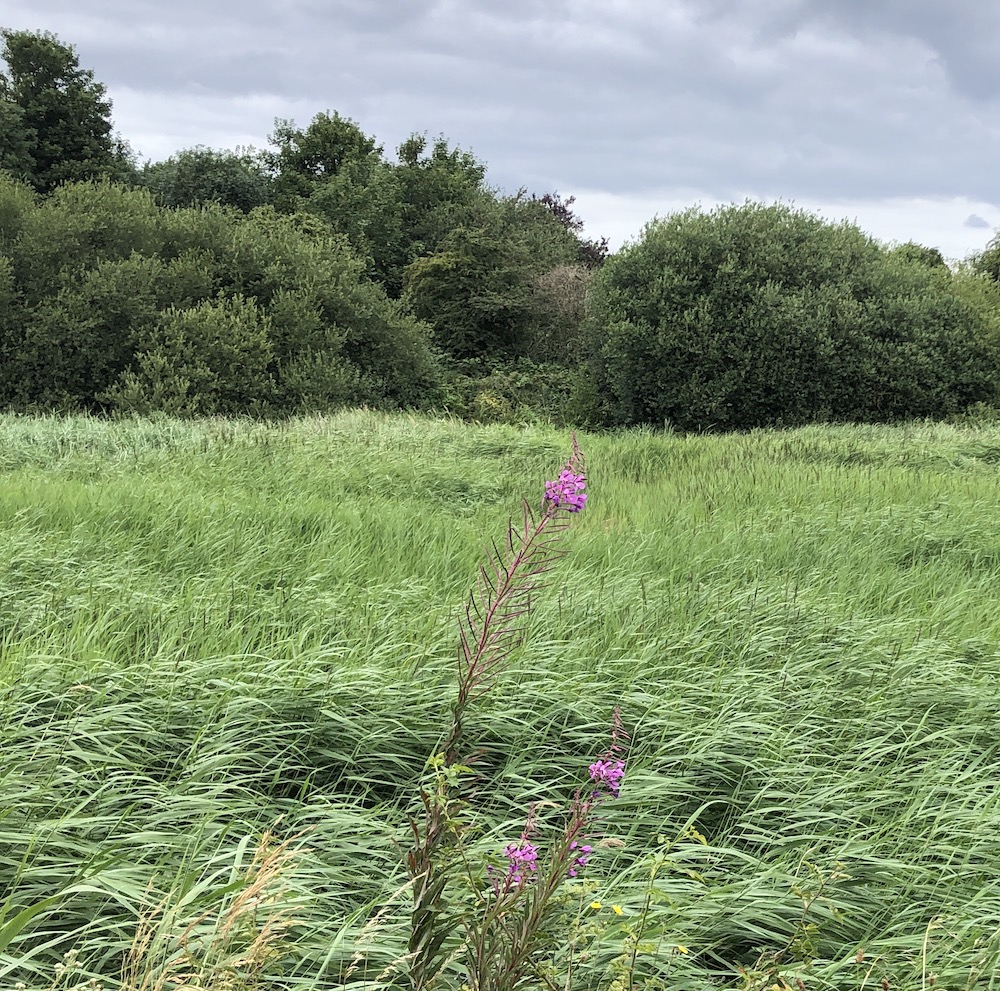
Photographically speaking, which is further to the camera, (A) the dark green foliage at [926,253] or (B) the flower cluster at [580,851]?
(A) the dark green foliage at [926,253]

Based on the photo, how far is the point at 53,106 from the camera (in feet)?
67.4

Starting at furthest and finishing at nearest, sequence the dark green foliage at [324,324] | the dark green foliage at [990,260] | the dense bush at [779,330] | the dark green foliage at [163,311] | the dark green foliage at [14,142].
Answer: the dark green foliage at [990,260], the dark green foliage at [14,142], the dark green foliage at [324,324], the dense bush at [779,330], the dark green foliage at [163,311]

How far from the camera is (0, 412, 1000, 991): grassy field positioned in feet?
5.44

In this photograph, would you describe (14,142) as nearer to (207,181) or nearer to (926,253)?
(207,181)

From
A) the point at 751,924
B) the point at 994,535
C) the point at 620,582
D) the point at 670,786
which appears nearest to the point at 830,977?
the point at 751,924

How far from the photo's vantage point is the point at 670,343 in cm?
1394

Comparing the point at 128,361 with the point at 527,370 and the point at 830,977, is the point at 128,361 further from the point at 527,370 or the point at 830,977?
the point at 830,977

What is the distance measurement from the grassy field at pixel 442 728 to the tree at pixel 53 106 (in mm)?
19710

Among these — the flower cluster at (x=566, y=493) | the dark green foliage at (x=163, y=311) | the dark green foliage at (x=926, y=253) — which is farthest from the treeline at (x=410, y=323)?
the flower cluster at (x=566, y=493)

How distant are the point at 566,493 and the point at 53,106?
25.2 metres

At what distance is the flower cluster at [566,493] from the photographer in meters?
1.40

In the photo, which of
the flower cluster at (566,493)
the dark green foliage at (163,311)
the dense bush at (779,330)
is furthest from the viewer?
the dense bush at (779,330)

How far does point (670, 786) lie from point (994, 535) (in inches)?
170

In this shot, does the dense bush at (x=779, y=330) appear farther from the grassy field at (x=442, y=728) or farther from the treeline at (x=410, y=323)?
the grassy field at (x=442, y=728)
